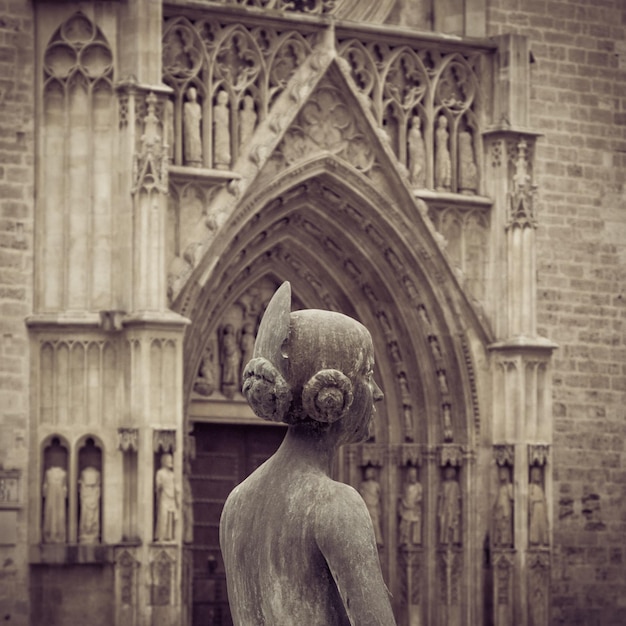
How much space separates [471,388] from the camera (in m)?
19.7

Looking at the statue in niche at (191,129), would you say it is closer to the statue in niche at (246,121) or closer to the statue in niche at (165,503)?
the statue in niche at (246,121)

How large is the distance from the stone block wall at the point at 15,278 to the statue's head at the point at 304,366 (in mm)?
13840

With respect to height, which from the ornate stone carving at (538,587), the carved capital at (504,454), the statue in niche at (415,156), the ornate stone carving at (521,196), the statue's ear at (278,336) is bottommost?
the ornate stone carving at (538,587)

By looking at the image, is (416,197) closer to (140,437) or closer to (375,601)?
(140,437)

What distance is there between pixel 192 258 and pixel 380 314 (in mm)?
2611

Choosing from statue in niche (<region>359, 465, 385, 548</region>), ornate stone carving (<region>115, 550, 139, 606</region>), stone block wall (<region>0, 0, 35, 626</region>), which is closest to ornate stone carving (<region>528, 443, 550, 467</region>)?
statue in niche (<region>359, 465, 385, 548</region>)

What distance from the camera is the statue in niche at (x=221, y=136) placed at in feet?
60.5

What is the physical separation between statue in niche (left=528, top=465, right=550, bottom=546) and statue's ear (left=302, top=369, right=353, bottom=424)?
52.5 ft

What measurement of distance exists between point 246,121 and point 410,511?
4.32m

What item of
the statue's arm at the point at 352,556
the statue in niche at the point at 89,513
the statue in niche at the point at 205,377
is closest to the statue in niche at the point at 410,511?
the statue in niche at the point at 205,377

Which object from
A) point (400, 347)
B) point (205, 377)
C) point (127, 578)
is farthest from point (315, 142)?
point (127, 578)

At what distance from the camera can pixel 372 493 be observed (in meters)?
19.9

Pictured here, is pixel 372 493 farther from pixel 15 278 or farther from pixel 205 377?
pixel 15 278

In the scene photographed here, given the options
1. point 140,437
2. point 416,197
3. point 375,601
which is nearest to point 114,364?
point 140,437
